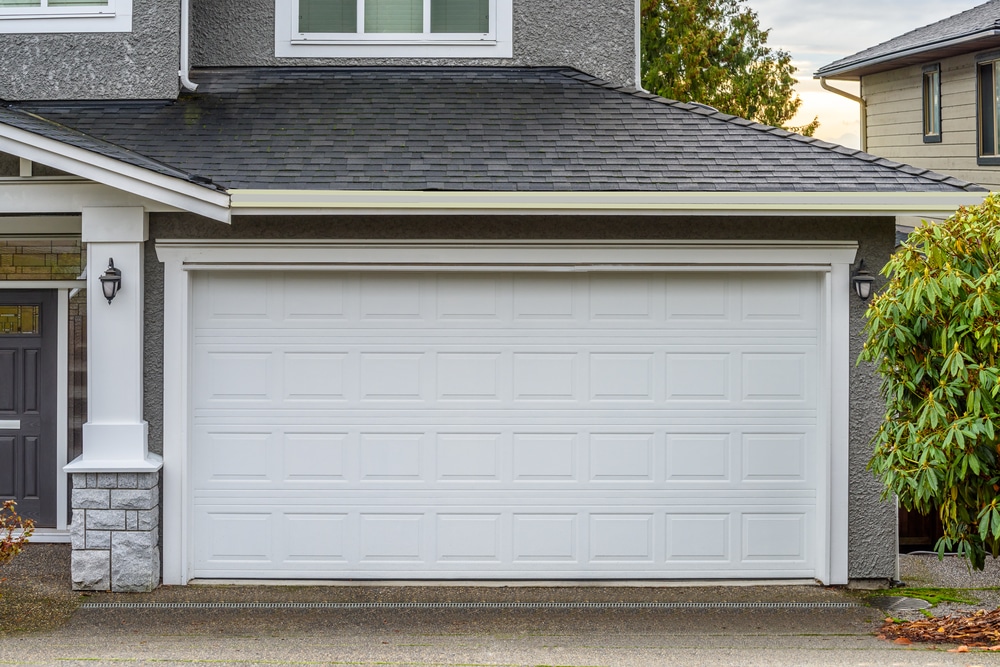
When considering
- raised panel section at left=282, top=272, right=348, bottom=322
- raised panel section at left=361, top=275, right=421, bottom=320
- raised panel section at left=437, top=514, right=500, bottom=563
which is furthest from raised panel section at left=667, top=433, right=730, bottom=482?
raised panel section at left=282, top=272, right=348, bottom=322

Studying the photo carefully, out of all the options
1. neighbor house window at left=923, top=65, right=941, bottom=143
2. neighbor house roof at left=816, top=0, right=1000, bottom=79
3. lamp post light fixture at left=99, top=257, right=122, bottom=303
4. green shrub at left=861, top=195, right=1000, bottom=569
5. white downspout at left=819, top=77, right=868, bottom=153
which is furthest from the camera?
white downspout at left=819, top=77, right=868, bottom=153

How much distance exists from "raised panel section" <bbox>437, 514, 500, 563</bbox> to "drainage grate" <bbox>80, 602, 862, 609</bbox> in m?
0.55

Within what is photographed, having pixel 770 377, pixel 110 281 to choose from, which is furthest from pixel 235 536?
pixel 770 377

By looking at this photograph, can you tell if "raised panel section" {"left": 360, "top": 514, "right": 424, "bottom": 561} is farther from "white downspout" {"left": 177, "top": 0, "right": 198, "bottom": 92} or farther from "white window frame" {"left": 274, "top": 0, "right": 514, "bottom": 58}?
"white window frame" {"left": 274, "top": 0, "right": 514, "bottom": 58}

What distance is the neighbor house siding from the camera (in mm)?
17391

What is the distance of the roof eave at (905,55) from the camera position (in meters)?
16.4

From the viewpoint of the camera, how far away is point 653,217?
8539mm

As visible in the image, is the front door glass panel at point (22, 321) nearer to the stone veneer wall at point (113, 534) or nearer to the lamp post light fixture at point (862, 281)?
the stone veneer wall at point (113, 534)

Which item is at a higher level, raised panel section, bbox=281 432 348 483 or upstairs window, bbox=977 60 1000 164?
upstairs window, bbox=977 60 1000 164

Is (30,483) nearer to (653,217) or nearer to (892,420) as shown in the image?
(653,217)

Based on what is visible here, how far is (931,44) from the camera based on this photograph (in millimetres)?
17484

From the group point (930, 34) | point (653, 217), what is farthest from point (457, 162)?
point (930, 34)

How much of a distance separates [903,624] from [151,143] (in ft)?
20.7

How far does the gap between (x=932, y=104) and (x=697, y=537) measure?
489 inches
